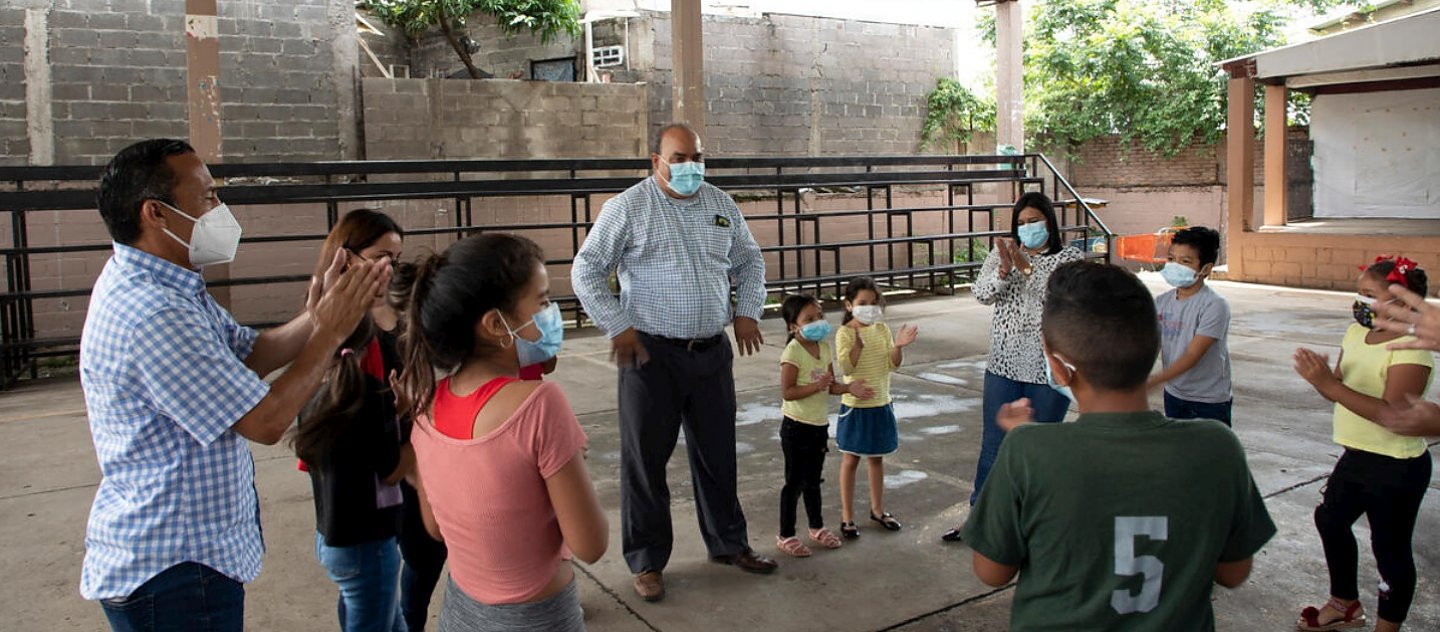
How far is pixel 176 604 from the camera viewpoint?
1.97 m

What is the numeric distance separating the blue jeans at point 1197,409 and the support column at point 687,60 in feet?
27.9

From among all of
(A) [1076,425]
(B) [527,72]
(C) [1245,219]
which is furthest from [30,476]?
(C) [1245,219]

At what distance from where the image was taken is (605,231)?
389cm

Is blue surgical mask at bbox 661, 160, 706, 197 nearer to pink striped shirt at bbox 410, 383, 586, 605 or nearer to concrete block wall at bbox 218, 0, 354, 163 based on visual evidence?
pink striped shirt at bbox 410, 383, 586, 605

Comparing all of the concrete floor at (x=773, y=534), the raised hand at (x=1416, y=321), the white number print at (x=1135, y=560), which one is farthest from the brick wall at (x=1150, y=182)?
the white number print at (x=1135, y=560)

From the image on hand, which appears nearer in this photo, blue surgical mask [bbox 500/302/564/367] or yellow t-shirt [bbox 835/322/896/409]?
blue surgical mask [bbox 500/302/564/367]

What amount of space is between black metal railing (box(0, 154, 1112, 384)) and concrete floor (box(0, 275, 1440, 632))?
1.18 meters

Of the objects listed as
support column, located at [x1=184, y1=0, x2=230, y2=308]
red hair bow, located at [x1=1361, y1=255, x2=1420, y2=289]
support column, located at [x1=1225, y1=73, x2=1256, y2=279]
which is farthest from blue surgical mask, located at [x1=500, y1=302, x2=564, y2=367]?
support column, located at [x1=1225, y1=73, x2=1256, y2=279]

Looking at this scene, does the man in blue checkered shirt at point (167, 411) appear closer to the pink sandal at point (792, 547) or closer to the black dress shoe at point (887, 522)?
the pink sandal at point (792, 547)

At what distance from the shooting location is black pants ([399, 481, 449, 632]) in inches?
113

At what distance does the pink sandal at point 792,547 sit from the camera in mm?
4094

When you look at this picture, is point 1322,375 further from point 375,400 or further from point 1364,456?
point 375,400

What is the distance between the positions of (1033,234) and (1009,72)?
11599 mm

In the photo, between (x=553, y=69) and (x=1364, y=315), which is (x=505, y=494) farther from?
(x=553, y=69)
